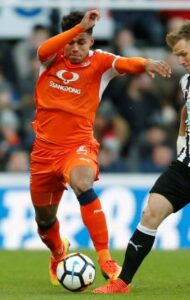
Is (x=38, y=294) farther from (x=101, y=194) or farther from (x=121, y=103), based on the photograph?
(x=121, y=103)

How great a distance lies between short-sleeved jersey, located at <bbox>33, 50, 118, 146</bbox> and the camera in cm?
923

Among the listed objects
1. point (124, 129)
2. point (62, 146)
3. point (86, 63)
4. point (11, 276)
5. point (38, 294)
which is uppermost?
point (86, 63)

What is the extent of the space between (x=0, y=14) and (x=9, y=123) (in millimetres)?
1968

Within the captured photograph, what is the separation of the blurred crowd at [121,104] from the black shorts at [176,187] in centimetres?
628

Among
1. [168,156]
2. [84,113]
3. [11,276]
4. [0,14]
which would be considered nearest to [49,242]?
[11,276]

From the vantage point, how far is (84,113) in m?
9.27

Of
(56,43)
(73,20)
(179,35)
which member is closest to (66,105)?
(56,43)

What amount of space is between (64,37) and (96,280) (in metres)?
2.21

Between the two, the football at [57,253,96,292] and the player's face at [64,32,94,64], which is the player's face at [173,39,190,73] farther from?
the football at [57,253,96,292]

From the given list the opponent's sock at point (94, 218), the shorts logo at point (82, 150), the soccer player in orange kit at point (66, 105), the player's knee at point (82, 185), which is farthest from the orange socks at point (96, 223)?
the shorts logo at point (82, 150)

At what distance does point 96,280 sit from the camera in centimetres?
959

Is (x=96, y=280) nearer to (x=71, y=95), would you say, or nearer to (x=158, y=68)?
(x=71, y=95)

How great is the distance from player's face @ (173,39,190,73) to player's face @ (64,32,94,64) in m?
1.22

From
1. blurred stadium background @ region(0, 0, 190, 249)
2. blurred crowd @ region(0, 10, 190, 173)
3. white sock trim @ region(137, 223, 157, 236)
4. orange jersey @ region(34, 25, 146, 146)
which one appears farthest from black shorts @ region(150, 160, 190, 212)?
blurred crowd @ region(0, 10, 190, 173)
